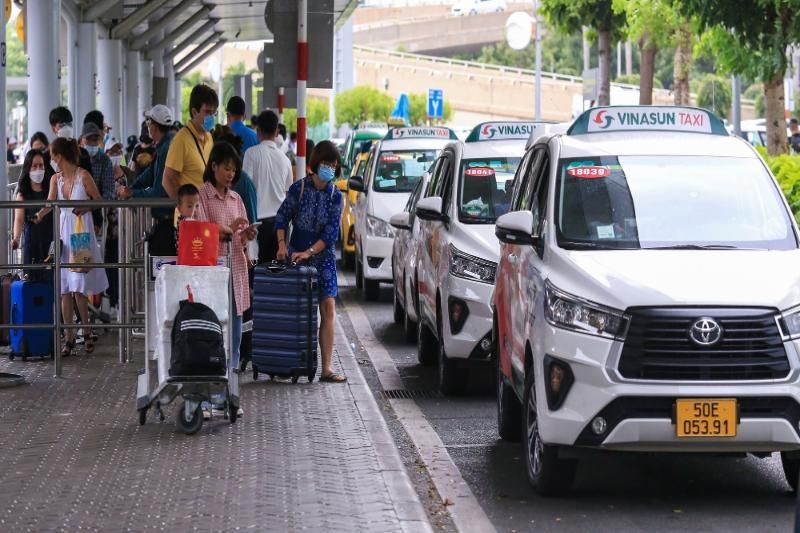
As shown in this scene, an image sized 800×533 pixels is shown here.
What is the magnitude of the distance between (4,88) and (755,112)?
319 ft

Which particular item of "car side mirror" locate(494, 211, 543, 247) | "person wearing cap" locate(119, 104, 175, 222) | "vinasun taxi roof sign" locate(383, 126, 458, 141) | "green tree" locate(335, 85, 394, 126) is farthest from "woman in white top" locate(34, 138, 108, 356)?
"green tree" locate(335, 85, 394, 126)

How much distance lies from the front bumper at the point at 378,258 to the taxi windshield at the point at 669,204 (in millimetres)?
10154

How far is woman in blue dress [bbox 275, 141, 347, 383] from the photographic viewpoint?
12.1 m

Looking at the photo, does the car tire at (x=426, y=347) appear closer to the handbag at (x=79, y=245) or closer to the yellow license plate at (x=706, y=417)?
the handbag at (x=79, y=245)

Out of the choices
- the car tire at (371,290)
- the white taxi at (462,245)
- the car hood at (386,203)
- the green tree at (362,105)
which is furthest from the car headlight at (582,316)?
the green tree at (362,105)

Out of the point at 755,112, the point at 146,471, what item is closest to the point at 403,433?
the point at 146,471

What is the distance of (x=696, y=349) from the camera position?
25.9 ft

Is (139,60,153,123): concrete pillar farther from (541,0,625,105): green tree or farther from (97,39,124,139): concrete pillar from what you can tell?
(541,0,625,105): green tree

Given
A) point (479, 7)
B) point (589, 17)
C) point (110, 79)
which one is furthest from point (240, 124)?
point (479, 7)

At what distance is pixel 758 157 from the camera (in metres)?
9.55

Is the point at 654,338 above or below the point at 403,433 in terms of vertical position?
above

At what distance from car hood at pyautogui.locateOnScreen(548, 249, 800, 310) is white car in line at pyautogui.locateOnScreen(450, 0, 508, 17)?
147 metres

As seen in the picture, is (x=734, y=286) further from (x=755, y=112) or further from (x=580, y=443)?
(x=755, y=112)

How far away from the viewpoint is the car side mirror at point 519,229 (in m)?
8.95
